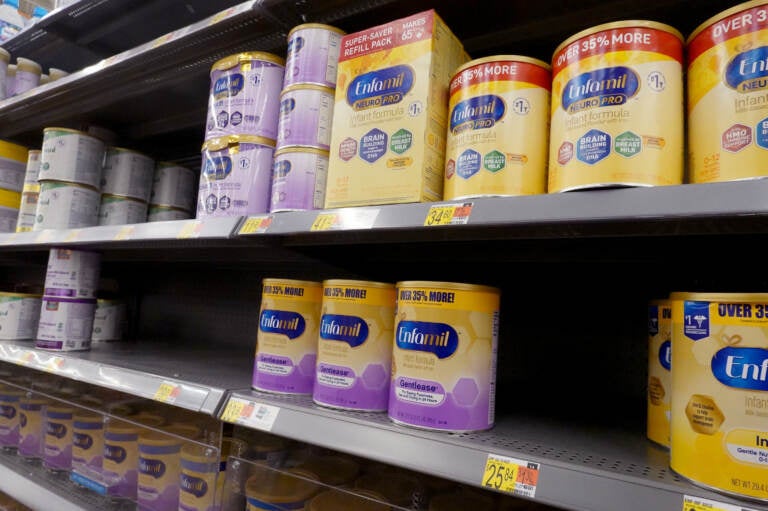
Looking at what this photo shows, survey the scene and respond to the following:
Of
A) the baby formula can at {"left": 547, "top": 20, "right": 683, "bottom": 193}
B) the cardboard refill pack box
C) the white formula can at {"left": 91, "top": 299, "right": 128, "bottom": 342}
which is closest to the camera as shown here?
the baby formula can at {"left": 547, "top": 20, "right": 683, "bottom": 193}

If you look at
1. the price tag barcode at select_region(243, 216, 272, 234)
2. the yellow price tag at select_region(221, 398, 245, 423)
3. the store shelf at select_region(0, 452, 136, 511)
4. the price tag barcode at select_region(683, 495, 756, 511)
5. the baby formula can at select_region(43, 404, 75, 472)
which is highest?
the price tag barcode at select_region(243, 216, 272, 234)

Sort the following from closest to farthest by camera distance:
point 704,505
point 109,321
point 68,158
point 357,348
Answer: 1. point 704,505
2. point 357,348
3. point 68,158
4. point 109,321

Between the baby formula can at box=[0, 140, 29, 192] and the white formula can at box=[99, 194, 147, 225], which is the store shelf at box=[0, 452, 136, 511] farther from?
the baby formula can at box=[0, 140, 29, 192]

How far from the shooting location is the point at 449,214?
0.84 meters

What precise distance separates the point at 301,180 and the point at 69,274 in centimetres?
109

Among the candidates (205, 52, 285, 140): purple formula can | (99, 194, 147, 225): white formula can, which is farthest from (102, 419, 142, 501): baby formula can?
(205, 52, 285, 140): purple formula can

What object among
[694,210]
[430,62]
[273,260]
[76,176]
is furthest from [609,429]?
[76,176]

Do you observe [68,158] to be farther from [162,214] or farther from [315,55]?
[315,55]

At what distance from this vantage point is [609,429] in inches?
37.6

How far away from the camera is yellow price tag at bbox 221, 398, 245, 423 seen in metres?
1.03

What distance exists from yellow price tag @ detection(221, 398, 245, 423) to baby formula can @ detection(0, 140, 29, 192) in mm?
1717

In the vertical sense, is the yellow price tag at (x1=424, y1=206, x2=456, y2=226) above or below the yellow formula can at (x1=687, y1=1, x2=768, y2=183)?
below

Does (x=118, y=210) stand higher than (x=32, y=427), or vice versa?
(x=118, y=210)

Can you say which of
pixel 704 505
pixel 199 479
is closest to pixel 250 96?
pixel 199 479
